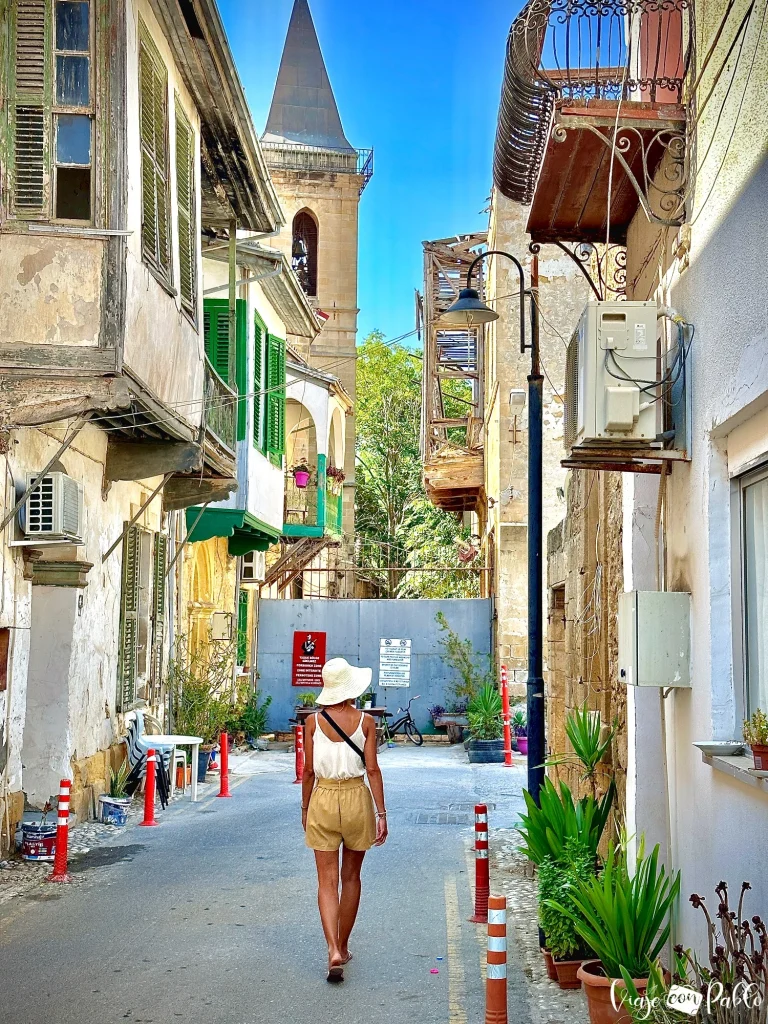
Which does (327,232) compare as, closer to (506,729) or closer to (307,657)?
(307,657)

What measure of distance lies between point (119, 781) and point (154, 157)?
7.35 meters

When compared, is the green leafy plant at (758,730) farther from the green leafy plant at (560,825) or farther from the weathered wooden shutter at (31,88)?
the weathered wooden shutter at (31,88)

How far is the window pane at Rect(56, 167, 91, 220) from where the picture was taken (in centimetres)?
1000

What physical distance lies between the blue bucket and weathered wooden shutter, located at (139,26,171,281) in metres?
5.83

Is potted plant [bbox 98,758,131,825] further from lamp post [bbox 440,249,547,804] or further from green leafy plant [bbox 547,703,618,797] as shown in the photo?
green leafy plant [bbox 547,703,618,797]

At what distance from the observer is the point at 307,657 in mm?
25266

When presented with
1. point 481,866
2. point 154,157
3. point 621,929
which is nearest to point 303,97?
point 154,157

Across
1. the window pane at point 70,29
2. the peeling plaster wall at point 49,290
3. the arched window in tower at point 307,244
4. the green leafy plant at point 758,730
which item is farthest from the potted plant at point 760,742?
the arched window in tower at point 307,244

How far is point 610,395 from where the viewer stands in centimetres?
621

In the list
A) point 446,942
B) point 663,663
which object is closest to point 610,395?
A: point 663,663

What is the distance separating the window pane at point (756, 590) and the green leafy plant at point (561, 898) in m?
2.00

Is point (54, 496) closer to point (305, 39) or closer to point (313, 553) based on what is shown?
point (313, 553)

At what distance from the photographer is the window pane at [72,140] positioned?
980 cm

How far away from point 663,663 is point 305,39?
159 ft
